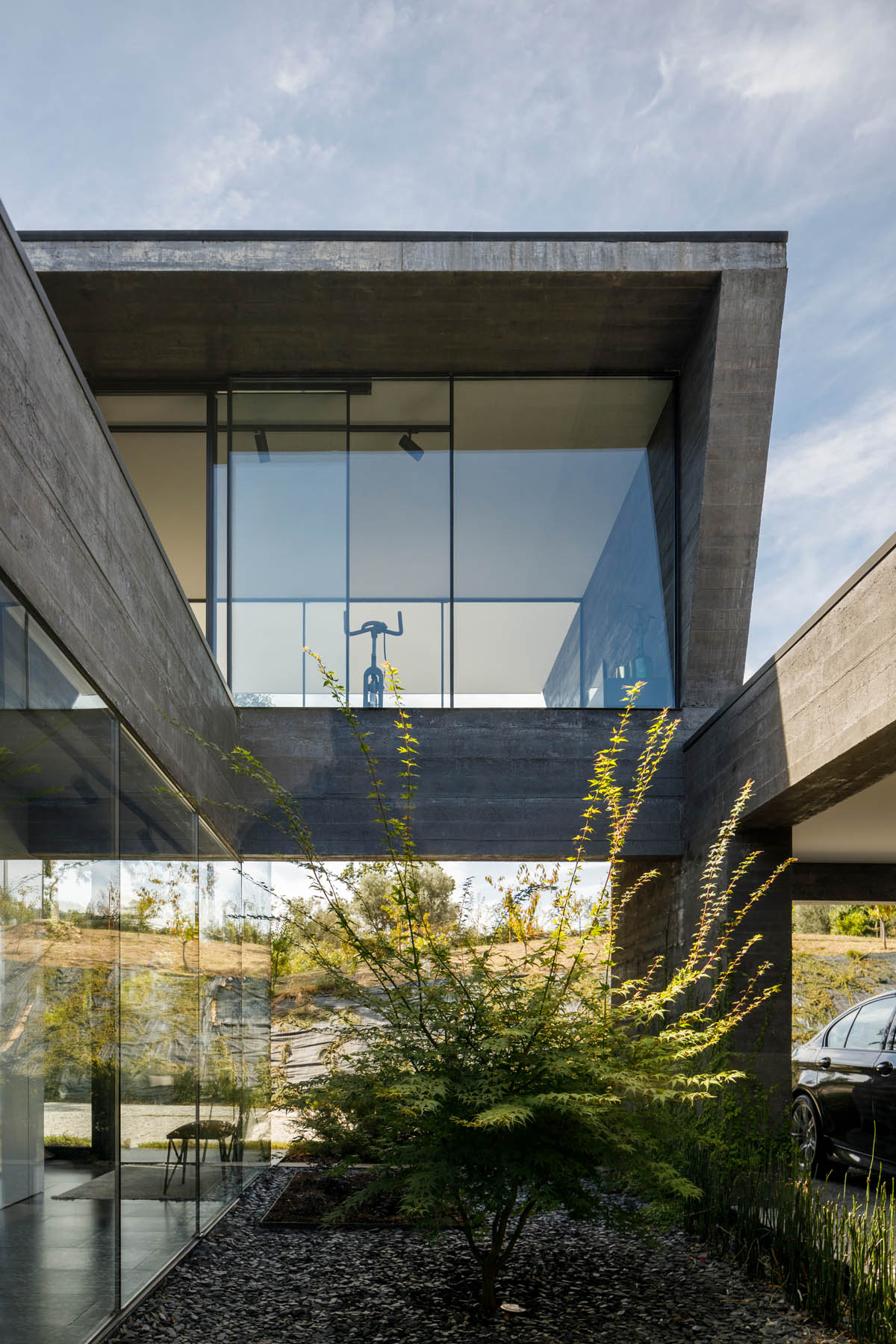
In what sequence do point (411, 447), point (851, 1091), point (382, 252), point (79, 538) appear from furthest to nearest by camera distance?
point (411, 447) < point (382, 252) < point (851, 1091) < point (79, 538)

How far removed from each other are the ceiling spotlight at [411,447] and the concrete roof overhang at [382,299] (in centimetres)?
69

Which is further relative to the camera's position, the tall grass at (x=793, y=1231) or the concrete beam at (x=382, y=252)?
the concrete beam at (x=382, y=252)

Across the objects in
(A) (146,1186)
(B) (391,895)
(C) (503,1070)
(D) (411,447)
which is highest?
(D) (411,447)

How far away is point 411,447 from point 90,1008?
309 inches

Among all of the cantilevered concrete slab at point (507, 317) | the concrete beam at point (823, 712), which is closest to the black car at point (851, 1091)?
the concrete beam at point (823, 712)

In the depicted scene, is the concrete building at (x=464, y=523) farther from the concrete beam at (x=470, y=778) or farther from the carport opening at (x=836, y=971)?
the carport opening at (x=836, y=971)

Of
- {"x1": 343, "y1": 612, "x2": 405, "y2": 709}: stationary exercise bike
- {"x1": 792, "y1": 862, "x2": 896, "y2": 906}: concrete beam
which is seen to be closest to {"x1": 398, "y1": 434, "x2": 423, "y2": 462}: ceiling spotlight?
{"x1": 343, "y1": 612, "x2": 405, "y2": 709}: stationary exercise bike

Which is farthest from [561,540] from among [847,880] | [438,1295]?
[438,1295]

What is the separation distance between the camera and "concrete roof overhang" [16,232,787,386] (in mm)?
9703

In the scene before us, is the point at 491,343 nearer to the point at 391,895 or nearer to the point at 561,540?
the point at 561,540

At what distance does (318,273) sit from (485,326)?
1713 millimetres

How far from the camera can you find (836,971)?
20.3m

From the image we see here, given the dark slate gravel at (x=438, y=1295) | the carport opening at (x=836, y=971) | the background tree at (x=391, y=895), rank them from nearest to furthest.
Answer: the dark slate gravel at (x=438, y=1295), the background tree at (x=391, y=895), the carport opening at (x=836, y=971)

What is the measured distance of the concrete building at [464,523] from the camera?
9102 mm
